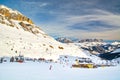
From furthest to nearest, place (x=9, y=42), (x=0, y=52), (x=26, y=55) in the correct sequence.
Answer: (x=9, y=42) < (x=26, y=55) < (x=0, y=52)

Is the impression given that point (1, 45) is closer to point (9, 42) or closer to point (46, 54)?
point (9, 42)

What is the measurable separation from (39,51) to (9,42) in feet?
84.2

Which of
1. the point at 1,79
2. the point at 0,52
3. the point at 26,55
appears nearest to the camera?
the point at 1,79

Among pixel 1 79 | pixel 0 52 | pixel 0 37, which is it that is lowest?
pixel 1 79

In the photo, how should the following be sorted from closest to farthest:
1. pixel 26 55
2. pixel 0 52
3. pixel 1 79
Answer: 1. pixel 1 79
2. pixel 0 52
3. pixel 26 55

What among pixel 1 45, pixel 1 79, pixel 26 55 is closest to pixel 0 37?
pixel 1 45

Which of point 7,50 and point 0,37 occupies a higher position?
point 0,37

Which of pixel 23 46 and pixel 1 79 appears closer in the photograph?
pixel 1 79

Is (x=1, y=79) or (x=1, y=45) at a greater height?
(x=1, y=45)

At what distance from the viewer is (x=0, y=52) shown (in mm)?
159250

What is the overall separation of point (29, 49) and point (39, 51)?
8829mm

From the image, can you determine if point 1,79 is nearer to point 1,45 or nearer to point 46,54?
point 1,45

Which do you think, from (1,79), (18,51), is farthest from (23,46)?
(1,79)

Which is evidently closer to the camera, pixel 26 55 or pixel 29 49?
pixel 26 55
